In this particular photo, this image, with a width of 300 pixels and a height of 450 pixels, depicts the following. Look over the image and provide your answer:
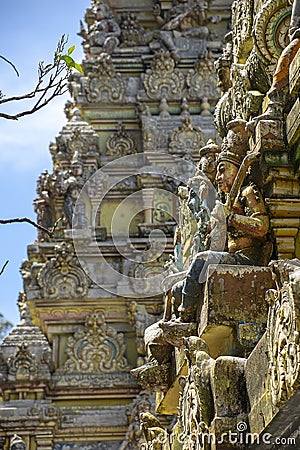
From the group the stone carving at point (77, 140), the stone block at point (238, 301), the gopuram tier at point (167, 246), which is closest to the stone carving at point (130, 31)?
the gopuram tier at point (167, 246)

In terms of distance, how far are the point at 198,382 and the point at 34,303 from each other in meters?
12.4

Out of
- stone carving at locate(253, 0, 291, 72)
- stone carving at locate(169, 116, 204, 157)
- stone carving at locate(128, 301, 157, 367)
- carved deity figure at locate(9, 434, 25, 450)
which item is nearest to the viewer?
stone carving at locate(253, 0, 291, 72)

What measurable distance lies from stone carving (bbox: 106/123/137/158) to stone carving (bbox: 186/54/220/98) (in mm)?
1563

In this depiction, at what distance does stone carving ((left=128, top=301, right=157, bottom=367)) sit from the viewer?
18850mm

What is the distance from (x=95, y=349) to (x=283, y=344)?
13.6 m

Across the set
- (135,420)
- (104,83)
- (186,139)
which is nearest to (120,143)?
(104,83)

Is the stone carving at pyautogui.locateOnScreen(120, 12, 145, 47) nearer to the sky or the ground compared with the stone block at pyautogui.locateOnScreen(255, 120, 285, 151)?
nearer to the sky

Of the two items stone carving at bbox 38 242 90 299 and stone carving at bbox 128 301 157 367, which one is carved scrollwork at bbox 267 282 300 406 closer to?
stone carving at bbox 128 301 157 367

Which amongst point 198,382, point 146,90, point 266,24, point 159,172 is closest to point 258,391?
point 198,382

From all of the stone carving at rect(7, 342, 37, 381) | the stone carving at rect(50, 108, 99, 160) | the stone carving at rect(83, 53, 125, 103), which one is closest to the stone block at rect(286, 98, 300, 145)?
the stone carving at rect(7, 342, 37, 381)

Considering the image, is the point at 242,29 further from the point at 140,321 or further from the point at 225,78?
the point at 140,321

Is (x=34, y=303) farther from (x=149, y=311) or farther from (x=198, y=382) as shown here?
(x=198, y=382)

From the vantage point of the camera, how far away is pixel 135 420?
60.3ft

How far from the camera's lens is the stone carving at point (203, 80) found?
22.3 meters
